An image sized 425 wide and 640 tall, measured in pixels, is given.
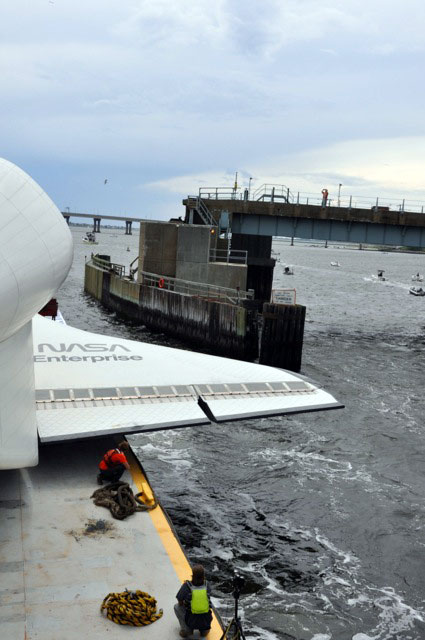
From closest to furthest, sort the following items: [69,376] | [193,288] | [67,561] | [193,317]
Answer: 1. [67,561]
2. [69,376]
3. [193,317]
4. [193,288]

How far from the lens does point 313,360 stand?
4872 centimetres

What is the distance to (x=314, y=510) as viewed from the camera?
22.5 meters

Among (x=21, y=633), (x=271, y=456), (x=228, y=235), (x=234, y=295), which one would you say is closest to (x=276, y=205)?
(x=228, y=235)

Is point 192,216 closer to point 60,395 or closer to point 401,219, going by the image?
point 401,219

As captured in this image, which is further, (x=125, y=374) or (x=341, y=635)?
(x=125, y=374)

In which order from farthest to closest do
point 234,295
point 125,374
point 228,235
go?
1. point 228,235
2. point 234,295
3. point 125,374

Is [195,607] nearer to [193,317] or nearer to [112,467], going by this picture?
[112,467]

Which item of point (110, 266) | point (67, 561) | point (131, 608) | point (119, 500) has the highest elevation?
point (110, 266)

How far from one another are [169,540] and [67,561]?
7.38 feet

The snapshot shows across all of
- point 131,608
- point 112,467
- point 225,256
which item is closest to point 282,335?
point 225,256

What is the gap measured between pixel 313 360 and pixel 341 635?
1323 inches


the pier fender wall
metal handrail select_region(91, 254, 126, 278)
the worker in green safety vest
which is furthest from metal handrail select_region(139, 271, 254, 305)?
the worker in green safety vest

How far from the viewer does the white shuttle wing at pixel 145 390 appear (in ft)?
55.0

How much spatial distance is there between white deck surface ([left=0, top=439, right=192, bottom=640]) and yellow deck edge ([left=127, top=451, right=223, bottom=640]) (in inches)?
6.0
